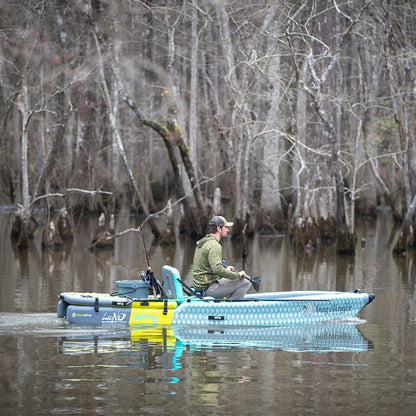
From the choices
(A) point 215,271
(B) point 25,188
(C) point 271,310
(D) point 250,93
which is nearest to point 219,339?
(A) point 215,271

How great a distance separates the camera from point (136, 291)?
12133 millimetres

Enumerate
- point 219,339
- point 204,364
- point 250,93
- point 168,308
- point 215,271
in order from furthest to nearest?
point 250,93, point 168,308, point 215,271, point 219,339, point 204,364

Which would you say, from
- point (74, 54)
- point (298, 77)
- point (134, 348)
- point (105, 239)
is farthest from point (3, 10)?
point (134, 348)

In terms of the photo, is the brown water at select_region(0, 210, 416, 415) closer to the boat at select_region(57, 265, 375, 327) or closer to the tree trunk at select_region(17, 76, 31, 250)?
the boat at select_region(57, 265, 375, 327)

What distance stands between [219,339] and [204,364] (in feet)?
5.36

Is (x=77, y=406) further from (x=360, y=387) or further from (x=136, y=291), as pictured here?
(x=136, y=291)

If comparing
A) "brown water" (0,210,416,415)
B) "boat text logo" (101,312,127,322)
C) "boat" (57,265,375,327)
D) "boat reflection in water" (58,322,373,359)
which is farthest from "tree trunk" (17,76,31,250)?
"boat reflection in water" (58,322,373,359)

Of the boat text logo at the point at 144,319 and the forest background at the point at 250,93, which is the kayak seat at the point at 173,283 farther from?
the forest background at the point at 250,93

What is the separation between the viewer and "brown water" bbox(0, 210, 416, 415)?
791 cm

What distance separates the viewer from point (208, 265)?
473 inches

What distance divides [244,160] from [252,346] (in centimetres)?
1562

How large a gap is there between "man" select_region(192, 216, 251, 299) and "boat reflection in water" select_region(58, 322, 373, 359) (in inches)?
21.0

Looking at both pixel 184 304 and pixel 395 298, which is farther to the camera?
pixel 395 298

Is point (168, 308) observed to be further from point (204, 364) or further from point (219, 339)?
point (204, 364)
